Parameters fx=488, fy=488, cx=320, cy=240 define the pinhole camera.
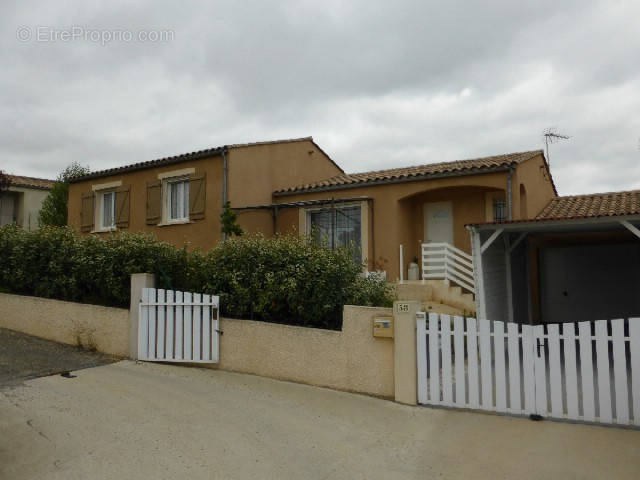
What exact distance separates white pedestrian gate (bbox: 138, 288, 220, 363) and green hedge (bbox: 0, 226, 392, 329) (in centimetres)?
43

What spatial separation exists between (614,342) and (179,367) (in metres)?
6.02

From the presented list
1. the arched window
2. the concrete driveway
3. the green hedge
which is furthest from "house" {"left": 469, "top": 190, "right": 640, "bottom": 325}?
the concrete driveway

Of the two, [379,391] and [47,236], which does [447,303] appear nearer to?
[379,391]

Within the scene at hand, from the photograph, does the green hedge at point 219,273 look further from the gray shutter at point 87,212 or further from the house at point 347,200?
the gray shutter at point 87,212

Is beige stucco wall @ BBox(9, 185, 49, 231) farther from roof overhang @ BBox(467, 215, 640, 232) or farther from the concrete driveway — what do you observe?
roof overhang @ BBox(467, 215, 640, 232)

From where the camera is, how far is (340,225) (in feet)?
45.8

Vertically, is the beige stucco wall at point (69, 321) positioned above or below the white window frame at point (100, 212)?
below

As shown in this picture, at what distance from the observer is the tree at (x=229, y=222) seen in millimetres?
12461

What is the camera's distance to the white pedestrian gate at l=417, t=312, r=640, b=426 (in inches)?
205

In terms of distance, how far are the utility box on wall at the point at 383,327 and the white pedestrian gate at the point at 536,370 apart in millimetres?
372

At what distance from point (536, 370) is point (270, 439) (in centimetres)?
306

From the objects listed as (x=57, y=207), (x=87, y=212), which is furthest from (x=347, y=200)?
(x=57, y=207)

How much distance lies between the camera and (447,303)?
11.3 metres

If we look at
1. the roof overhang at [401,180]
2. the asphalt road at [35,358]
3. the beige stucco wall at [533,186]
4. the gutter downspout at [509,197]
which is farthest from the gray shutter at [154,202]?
the beige stucco wall at [533,186]
